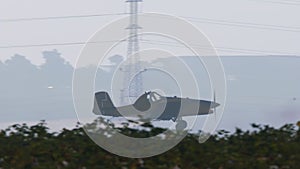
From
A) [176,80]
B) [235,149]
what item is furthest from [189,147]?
[176,80]

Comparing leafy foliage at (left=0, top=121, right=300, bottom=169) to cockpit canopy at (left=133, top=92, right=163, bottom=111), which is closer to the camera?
leafy foliage at (left=0, top=121, right=300, bottom=169)

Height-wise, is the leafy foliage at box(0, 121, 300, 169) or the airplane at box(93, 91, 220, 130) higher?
the airplane at box(93, 91, 220, 130)

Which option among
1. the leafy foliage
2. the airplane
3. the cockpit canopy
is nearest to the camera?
the leafy foliage

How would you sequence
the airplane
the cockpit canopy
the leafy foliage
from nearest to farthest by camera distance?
the leafy foliage < the airplane < the cockpit canopy

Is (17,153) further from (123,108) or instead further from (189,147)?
(123,108)

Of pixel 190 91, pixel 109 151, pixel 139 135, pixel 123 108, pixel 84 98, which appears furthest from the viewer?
pixel 123 108

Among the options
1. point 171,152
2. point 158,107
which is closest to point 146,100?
point 158,107

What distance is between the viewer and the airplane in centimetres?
654

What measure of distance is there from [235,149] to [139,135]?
0.82m

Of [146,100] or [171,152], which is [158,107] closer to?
[146,100]

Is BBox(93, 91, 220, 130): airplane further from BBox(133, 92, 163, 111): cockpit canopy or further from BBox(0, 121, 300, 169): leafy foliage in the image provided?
BBox(0, 121, 300, 169): leafy foliage

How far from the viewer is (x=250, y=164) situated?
4195mm

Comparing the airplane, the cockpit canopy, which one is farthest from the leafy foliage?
the cockpit canopy

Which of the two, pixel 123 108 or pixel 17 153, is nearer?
pixel 17 153
